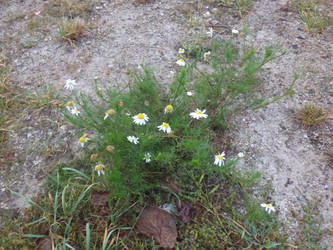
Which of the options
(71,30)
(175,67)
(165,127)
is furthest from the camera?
(71,30)

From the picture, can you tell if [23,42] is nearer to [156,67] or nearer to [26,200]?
[156,67]

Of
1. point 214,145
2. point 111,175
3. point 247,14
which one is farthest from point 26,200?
point 247,14

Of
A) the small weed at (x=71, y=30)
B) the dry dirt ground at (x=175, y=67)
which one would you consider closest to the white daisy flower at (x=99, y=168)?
the dry dirt ground at (x=175, y=67)

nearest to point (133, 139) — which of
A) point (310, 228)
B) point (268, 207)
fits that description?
point (268, 207)

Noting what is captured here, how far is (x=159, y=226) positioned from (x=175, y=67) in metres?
1.54

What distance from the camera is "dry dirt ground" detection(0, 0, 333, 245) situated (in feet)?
6.83

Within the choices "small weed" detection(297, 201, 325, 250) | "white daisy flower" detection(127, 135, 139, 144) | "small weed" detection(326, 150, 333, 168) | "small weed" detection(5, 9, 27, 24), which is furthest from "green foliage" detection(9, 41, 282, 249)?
"small weed" detection(5, 9, 27, 24)

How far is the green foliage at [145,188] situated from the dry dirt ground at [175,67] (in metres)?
0.21

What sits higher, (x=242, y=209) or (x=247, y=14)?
(x=247, y=14)

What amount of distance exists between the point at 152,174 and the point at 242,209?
625mm

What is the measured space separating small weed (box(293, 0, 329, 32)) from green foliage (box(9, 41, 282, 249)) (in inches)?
58.0

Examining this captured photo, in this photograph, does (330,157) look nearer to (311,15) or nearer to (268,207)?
(268,207)

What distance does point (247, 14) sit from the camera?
332 centimetres

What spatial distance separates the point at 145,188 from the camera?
1861 millimetres
